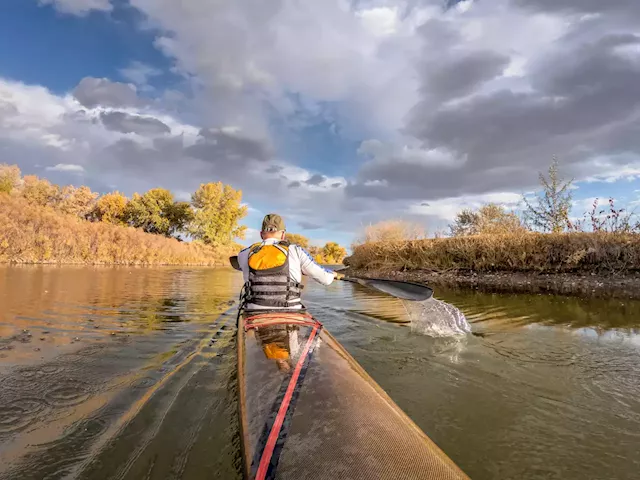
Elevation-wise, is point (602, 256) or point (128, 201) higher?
point (128, 201)

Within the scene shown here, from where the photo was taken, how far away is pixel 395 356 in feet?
12.7

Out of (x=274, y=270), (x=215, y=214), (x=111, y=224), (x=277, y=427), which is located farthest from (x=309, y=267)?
(x=215, y=214)

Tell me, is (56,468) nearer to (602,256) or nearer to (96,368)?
(96,368)

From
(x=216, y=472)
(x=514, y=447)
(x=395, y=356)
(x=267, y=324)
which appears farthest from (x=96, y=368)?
(x=514, y=447)

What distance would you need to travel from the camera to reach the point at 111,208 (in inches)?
1670

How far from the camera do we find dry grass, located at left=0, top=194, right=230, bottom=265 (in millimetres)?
21219

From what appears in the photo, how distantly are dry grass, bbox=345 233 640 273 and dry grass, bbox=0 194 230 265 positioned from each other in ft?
66.2

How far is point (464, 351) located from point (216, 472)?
3.12 m

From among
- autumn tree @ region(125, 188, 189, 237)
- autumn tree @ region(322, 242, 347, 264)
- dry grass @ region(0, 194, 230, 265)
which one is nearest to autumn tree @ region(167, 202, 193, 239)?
autumn tree @ region(125, 188, 189, 237)

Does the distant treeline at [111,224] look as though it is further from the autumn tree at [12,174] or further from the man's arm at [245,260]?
the man's arm at [245,260]

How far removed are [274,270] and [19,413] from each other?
229 centimetres

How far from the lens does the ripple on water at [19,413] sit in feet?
6.89

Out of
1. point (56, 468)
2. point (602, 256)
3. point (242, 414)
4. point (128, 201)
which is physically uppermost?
point (128, 201)

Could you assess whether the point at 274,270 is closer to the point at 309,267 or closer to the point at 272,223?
the point at 309,267
